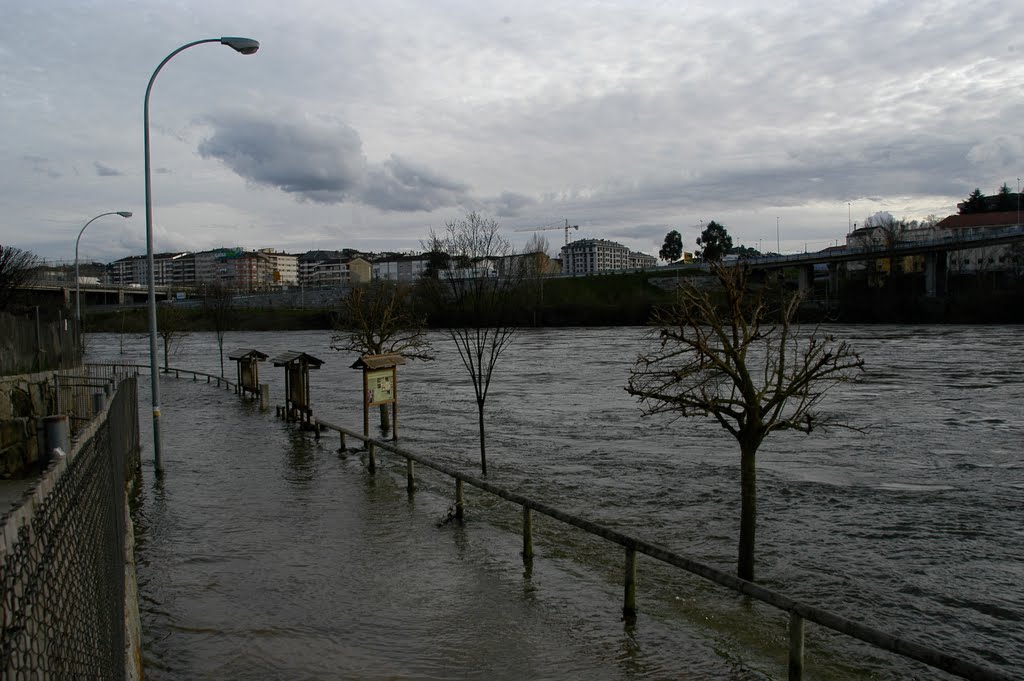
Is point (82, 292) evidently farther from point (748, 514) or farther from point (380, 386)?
point (748, 514)

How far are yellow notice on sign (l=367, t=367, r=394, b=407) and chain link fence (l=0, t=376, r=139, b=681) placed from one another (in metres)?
13.9

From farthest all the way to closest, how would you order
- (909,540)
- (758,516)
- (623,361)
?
(623,361)
(758,516)
(909,540)

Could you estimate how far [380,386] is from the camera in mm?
20672

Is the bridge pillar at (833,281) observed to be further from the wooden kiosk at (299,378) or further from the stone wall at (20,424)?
the stone wall at (20,424)

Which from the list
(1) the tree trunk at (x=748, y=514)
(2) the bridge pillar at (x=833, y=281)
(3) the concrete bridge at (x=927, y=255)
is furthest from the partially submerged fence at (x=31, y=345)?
(2) the bridge pillar at (x=833, y=281)

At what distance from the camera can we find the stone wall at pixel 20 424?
14.3 meters

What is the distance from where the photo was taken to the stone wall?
562 inches

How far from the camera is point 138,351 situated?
234 ft

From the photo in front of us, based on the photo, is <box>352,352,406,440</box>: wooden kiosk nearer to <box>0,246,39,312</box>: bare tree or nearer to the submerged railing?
the submerged railing

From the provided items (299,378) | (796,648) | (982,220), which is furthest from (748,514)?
(982,220)

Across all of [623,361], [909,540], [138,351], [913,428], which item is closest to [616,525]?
[909,540]

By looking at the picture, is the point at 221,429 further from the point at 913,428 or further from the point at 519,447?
the point at 913,428

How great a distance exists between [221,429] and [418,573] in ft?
52.4

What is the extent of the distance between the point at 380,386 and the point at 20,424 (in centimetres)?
828
